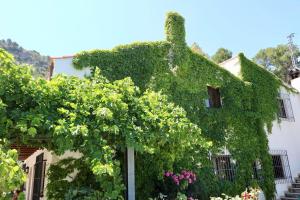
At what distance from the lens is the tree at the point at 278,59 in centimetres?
3064

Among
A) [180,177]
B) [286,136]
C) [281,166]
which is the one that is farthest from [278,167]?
[180,177]

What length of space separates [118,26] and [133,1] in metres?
1.41

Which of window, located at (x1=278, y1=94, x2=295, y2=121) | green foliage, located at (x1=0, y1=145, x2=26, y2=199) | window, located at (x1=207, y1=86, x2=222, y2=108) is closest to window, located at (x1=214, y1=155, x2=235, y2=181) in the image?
window, located at (x1=207, y1=86, x2=222, y2=108)

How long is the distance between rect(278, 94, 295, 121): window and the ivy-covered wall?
1702 millimetres

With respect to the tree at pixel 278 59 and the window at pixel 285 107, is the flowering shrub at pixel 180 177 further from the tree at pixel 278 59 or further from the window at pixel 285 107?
the tree at pixel 278 59

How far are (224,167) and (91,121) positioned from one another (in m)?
7.55

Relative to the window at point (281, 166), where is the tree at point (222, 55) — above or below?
above

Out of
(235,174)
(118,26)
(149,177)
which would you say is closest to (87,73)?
(118,26)

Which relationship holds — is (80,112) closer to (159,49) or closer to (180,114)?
(180,114)

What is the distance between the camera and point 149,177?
353 inches

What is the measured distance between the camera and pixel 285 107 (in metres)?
15.3

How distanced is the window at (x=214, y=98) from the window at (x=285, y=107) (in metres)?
4.27

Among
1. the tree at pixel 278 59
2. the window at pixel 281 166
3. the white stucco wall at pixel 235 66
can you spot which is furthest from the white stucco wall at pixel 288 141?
the tree at pixel 278 59

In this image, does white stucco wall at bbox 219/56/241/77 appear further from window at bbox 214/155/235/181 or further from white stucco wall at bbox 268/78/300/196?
window at bbox 214/155/235/181
